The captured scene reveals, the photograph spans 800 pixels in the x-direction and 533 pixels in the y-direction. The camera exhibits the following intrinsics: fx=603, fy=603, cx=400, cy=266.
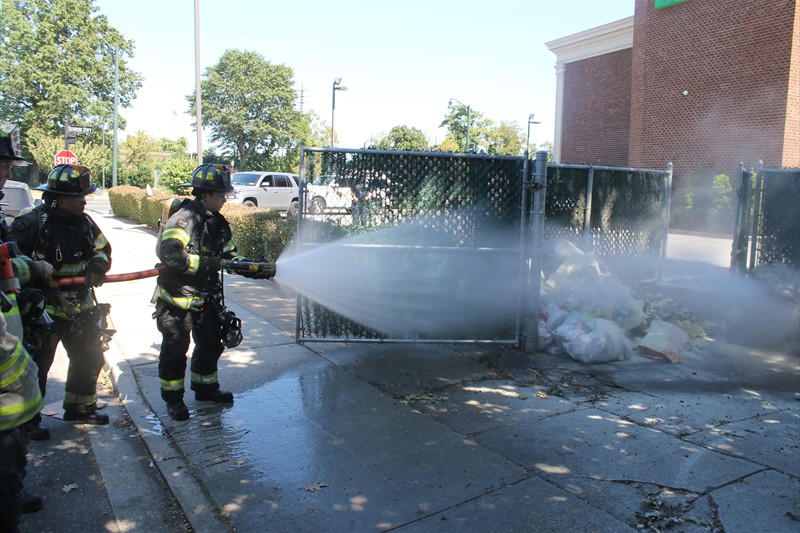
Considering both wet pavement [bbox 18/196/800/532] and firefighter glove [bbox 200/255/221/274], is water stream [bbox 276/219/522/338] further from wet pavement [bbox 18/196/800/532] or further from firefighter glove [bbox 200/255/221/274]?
firefighter glove [bbox 200/255/221/274]

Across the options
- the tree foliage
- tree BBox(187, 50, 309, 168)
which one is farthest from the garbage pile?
tree BBox(187, 50, 309, 168)

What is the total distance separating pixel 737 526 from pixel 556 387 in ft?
7.02

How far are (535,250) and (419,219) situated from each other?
46.9 inches

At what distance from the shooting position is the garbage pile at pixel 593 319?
584 centimetres

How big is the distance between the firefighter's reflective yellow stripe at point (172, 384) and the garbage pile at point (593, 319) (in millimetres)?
3513

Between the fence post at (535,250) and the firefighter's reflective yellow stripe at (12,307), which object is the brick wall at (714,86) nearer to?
the fence post at (535,250)

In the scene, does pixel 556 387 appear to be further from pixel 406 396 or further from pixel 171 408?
pixel 171 408

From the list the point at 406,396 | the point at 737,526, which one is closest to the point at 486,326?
the point at 406,396

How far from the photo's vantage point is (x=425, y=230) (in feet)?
19.2

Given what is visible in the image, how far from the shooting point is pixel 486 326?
614 centimetres

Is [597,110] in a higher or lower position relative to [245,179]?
higher

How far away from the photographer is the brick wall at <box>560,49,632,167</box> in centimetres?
2469

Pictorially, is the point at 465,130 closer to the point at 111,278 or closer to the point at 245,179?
the point at 245,179

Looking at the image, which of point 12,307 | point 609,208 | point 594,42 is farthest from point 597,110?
point 12,307
